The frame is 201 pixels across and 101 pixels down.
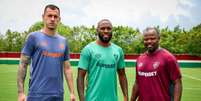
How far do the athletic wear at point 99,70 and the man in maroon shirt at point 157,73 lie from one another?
39cm

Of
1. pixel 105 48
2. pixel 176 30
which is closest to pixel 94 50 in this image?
pixel 105 48

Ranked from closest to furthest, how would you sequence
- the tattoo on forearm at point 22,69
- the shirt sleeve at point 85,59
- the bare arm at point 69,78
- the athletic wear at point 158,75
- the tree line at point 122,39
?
the athletic wear at point 158,75, the tattoo on forearm at point 22,69, the shirt sleeve at point 85,59, the bare arm at point 69,78, the tree line at point 122,39

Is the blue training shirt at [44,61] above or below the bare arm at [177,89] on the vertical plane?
above

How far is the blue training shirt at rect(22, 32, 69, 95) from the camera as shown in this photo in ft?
17.6

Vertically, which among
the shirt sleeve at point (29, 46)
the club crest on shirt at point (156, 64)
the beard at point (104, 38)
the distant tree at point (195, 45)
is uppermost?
the beard at point (104, 38)

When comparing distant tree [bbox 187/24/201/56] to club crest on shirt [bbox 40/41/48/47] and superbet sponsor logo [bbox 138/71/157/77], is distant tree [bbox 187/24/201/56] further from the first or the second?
club crest on shirt [bbox 40/41/48/47]

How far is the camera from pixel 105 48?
5.61 meters

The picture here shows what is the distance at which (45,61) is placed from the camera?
5.38 meters

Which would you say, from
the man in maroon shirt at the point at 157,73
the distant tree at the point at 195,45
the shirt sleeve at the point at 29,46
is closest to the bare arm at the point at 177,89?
the man in maroon shirt at the point at 157,73

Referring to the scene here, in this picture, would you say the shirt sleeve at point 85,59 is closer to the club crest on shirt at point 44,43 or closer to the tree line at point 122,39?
the club crest on shirt at point 44,43

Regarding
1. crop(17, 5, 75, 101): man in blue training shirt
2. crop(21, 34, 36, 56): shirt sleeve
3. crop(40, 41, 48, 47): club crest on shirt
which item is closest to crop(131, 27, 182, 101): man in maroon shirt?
crop(17, 5, 75, 101): man in blue training shirt

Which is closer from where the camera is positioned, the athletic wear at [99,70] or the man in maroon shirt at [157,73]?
the man in maroon shirt at [157,73]

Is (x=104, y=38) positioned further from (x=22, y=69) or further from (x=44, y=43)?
(x=22, y=69)

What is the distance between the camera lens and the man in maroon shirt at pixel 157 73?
530cm
